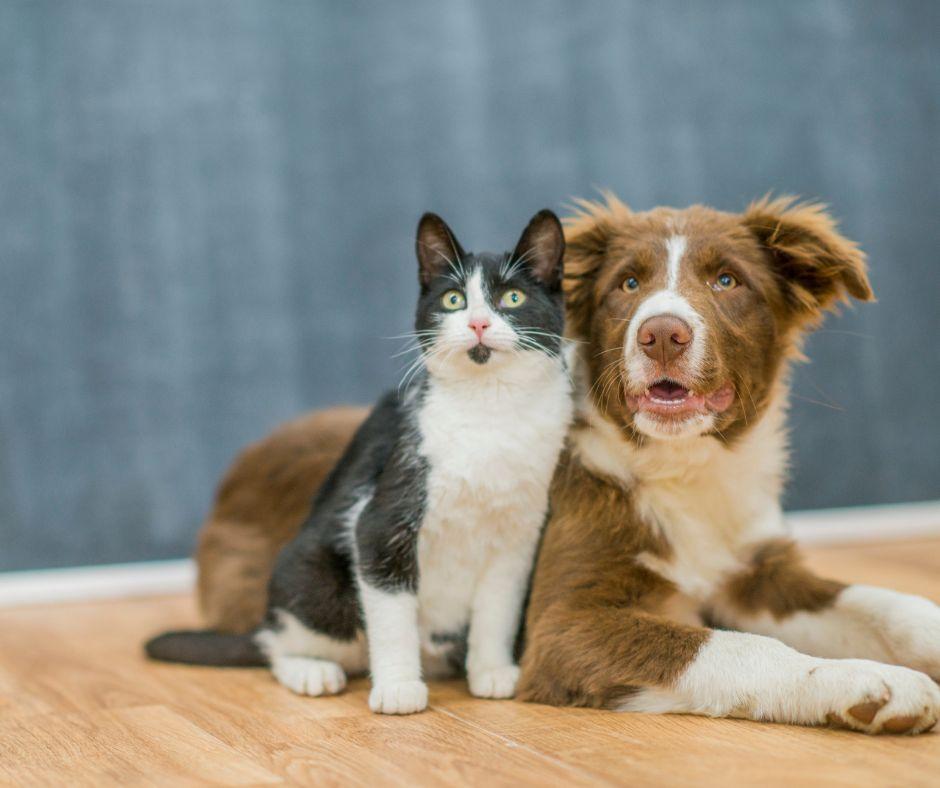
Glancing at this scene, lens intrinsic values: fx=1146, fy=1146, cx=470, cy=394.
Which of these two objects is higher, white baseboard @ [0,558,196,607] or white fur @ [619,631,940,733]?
white fur @ [619,631,940,733]

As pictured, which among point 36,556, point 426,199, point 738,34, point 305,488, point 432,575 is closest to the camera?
point 432,575

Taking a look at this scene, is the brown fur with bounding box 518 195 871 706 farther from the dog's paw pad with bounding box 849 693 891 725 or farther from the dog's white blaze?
the dog's paw pad with bounding box 849 693 891 725

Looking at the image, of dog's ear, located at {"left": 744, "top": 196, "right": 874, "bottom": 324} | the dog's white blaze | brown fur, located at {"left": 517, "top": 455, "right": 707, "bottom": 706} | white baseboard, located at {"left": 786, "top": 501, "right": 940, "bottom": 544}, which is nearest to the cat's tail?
brown fur, located at {"left": 517, "top": 455, "right": 707, "bottom": 706}

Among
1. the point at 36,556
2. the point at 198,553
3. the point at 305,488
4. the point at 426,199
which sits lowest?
the point at 36,556

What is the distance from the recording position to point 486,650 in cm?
179

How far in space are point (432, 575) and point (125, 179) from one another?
1853mm

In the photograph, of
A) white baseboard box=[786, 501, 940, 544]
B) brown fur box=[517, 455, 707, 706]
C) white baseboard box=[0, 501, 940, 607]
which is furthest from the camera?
white baseboard box=[786, 501, 940, 544]

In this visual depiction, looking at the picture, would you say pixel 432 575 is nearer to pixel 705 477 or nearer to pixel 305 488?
pixel 705 477

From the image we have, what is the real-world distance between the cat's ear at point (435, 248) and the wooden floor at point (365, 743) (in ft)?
2.19

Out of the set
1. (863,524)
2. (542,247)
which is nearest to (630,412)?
(542,247)

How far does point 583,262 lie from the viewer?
1944 millimetres

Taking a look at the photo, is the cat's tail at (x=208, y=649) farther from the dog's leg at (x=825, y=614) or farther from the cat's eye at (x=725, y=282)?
the cat's eye at (x=725, y=282)

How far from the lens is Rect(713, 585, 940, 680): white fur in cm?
169

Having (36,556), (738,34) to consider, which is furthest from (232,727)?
(738,34)
